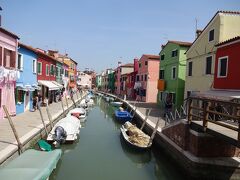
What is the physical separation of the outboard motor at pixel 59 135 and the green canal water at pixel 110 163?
69cm

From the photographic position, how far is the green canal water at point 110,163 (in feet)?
40.9

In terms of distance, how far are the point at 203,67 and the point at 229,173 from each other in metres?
12.2

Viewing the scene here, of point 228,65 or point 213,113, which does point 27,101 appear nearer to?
point 228,65

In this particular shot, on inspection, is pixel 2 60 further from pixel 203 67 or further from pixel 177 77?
pixel 177 77

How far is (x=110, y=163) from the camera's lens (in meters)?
14.4

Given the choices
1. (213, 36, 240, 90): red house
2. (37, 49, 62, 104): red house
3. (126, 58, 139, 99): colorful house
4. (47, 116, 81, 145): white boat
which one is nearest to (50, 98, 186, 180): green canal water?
(47, 116, 81, 145): white boat

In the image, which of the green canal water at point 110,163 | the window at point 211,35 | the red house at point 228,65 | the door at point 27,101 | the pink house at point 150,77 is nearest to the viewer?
the green canal water at point 110,163

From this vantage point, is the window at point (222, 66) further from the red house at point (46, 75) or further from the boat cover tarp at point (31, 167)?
the red house at point (46, 75)

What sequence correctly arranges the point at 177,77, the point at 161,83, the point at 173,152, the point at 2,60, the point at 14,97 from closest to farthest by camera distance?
the point at 173,152 → the point at 2,60 → the point at 14,97 → the point at 177,77 → the point at 161,83

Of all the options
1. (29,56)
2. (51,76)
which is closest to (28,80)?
(29,56)

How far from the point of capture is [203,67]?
21969 mm

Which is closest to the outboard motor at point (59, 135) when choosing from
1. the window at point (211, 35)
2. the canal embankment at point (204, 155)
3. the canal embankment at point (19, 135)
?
the canal embankment at point (19, 135)

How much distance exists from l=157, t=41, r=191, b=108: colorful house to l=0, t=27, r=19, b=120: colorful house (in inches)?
669

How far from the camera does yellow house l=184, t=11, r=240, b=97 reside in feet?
63.5
